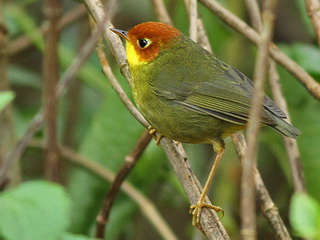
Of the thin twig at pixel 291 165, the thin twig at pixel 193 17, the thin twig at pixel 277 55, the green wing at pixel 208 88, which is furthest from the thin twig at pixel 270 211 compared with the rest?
the thin twig at pixel 193 17

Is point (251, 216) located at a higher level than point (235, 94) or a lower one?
lower

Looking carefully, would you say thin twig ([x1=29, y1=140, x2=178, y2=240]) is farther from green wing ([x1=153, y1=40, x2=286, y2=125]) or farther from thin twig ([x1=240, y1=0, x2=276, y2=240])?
thin twig ([x1=240, y1=0, x2=276, y2=240])

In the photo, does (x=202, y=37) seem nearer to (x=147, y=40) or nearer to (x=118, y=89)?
(x=147, y=40)

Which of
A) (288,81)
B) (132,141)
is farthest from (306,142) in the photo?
(132,141)

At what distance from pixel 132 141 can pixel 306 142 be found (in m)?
1.13

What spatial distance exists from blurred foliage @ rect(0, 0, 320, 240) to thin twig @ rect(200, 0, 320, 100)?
60 cm

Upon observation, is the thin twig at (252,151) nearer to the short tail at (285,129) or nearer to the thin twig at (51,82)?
the short tail at (285,129)

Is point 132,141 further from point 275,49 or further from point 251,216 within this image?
point 251,216

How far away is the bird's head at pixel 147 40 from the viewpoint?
→ 12.0ft

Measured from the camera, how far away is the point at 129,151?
454 cm

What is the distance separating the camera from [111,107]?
4.57 meters

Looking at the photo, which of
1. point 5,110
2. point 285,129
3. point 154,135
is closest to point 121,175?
point 154,135

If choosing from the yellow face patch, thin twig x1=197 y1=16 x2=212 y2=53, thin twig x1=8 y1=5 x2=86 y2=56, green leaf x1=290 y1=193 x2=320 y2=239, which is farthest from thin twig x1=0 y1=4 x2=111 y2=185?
thin twig x1=8 y1=5 x2=86 y2=56

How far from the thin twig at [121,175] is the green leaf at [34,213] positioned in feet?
1.50
